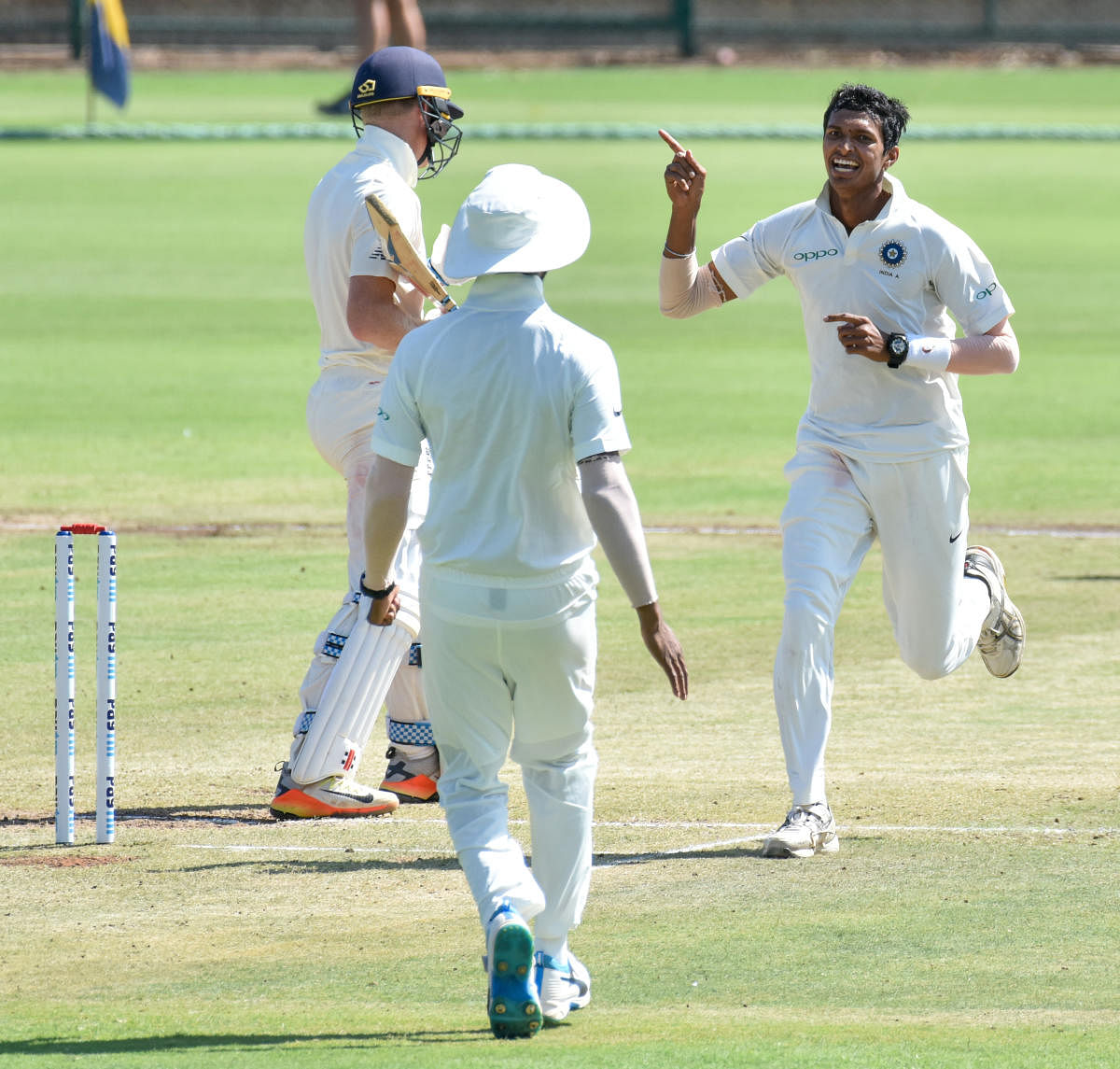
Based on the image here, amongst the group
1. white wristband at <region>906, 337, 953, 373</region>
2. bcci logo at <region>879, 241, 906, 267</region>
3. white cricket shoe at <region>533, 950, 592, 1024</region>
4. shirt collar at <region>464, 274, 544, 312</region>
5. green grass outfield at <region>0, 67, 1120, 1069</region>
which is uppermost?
shirt collar at <region>464, 274, 544, 312</region>

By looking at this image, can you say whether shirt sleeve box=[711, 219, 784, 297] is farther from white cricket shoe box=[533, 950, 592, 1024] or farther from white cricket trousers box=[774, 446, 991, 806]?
white cricket shoe box=[533, 950, 592, 1024]

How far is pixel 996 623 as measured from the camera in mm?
8883

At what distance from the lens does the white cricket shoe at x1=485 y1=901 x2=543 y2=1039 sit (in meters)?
5.46

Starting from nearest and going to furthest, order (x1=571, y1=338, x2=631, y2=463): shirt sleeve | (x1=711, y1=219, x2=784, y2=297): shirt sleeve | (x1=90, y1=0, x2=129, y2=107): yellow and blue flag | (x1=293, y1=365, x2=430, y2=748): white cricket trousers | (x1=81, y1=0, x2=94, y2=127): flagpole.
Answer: (x1=571, y1=338, x2=631, y2=463): shirt sleeve
(x1=711, y1=219, x2=784, y2=297): shirt sleeve
(x1=293, y1=365, x2=430, y2=748): white cricket trousers
(x1=90, y1=0, x2=129, y2=107): yellow and blue flag
(x1=81, y1=0, x2=94, y2=127): flagpole

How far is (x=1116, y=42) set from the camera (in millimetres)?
51438

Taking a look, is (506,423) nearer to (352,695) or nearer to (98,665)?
(98,665)

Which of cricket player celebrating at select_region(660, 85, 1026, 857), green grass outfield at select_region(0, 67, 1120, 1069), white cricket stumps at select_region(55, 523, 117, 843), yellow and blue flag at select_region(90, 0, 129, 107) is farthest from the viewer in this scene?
yellow and blue flag at select_region(90, 0, 129, 107)

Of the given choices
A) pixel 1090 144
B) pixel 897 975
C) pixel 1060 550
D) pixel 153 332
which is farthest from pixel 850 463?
pixel 1090 144

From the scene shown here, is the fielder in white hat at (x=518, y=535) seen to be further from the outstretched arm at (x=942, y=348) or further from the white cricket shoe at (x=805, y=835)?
the outstretched arm at (x=942, y=348)

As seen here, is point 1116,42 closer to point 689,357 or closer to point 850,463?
point 689,357

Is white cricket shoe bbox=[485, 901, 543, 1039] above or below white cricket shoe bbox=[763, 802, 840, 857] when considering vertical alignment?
above

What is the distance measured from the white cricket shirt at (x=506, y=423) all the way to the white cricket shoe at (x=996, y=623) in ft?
10.9

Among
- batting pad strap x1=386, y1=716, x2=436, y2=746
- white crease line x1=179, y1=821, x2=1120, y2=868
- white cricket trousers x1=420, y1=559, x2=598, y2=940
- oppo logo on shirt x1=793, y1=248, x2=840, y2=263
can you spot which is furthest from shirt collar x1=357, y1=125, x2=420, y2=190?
white cricket trousers x1=420, y1=559, x2=598, y2=940

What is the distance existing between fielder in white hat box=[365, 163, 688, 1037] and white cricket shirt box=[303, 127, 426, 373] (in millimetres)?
2382
